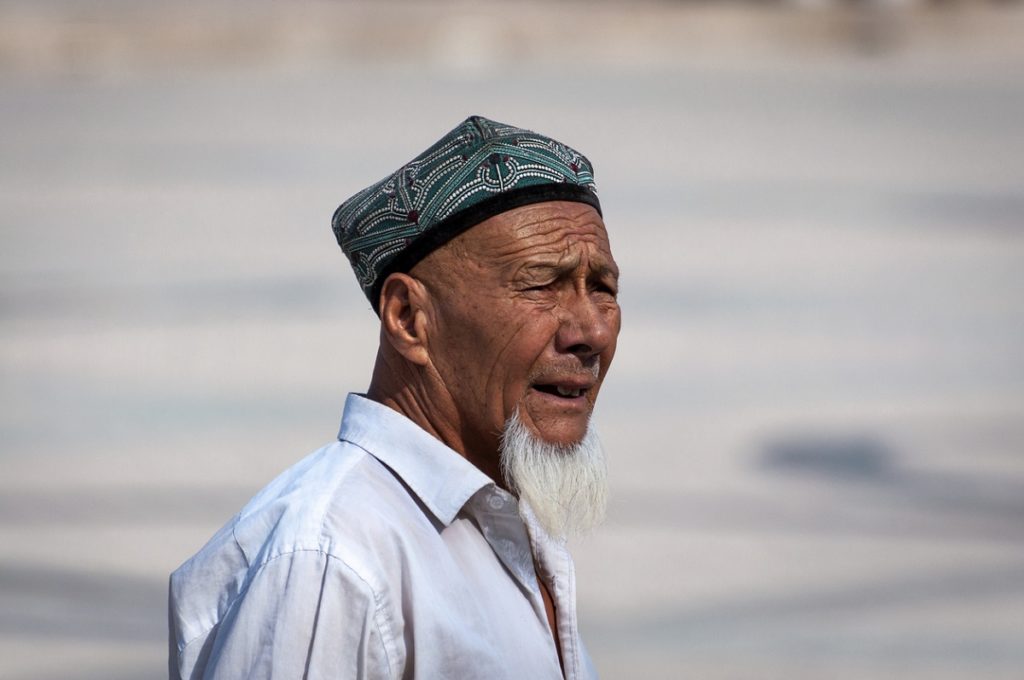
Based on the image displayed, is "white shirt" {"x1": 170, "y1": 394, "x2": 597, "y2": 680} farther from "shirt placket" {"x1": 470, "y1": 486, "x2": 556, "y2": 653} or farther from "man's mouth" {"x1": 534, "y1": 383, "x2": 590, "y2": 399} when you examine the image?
"man's mouth" {"x1": 534, "y1": 383, "x2": 590, "y2": 399}

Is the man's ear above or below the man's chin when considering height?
above

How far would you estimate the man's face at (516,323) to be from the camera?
6.58 ft

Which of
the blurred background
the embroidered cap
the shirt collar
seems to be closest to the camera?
the shirt collar

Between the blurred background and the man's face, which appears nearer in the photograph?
the man's face

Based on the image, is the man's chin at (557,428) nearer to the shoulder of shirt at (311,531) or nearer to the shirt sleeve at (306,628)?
the shoulder of shirt at (311,531)

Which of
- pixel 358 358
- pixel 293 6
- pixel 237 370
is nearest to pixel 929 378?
pixel 358 358

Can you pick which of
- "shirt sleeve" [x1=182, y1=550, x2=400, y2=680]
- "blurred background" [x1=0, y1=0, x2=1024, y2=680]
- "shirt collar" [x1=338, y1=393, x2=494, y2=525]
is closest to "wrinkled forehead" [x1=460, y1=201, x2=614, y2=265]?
"shirt collar" [x1=338, y1=393, x2=494, y2=525]

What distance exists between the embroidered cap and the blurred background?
2.97 metres

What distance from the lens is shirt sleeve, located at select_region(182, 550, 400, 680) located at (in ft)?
5.31

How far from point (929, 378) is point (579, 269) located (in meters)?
6.50

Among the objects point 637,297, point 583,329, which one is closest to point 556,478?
point 583,329

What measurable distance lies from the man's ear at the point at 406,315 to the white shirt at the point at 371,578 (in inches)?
4.0

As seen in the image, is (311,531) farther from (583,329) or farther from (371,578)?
(583,329)

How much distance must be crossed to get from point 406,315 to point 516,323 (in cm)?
17
